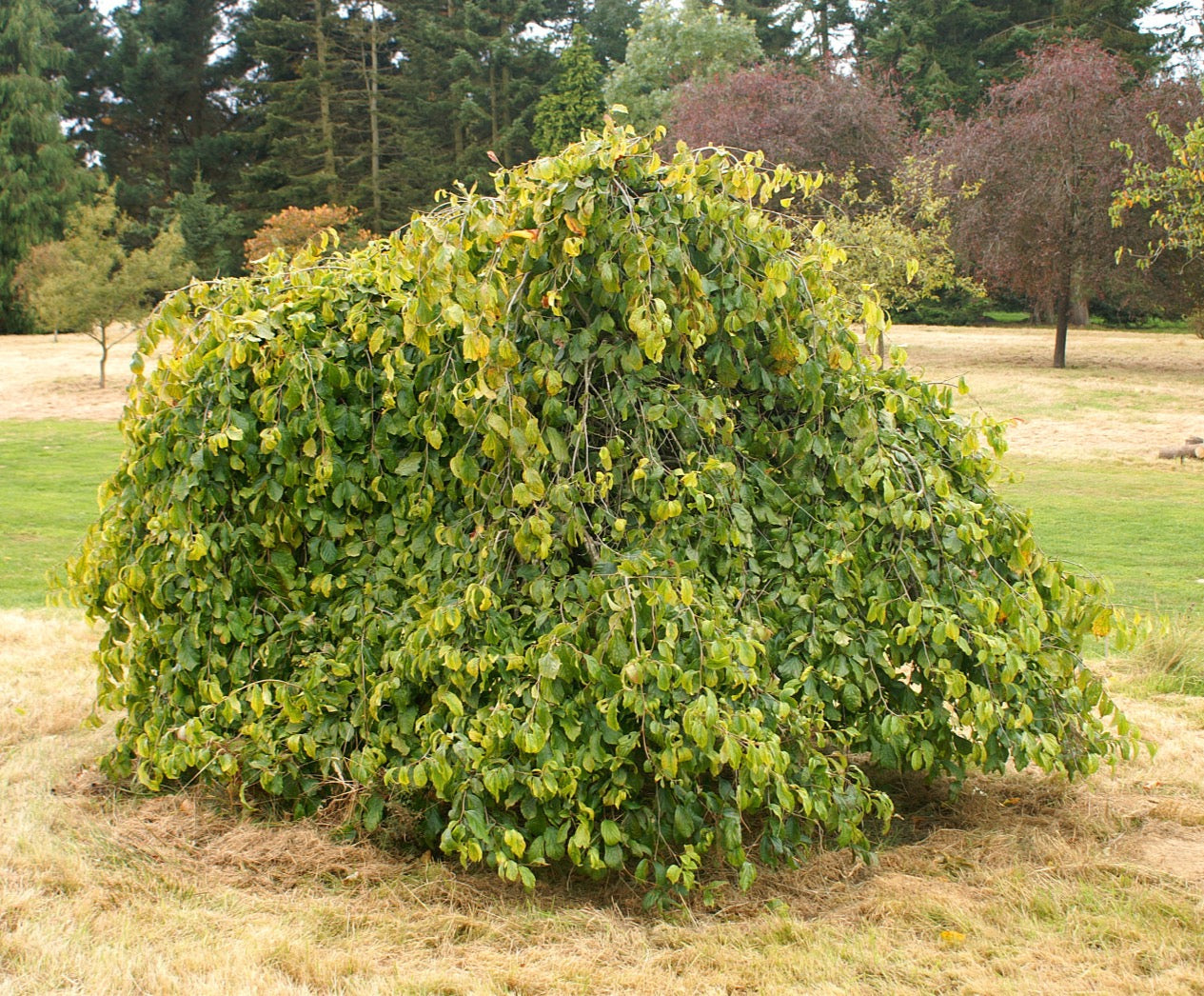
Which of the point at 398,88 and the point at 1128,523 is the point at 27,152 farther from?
the point at 1128,523

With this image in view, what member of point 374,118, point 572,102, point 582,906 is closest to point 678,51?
point 572,102

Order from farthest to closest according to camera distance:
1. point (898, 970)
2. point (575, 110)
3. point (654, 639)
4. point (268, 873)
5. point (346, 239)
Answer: point (575, 110)
point (346, 239)
point (268, 873)
point (654, 639)
point (898, 970)

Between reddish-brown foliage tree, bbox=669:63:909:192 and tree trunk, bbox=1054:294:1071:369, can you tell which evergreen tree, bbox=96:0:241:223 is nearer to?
reddish-brown foliage tree, bbox=669:63:909:192

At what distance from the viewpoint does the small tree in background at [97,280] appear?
23797 millimetres

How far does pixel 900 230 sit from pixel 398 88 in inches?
906

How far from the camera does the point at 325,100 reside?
37969 millimetres

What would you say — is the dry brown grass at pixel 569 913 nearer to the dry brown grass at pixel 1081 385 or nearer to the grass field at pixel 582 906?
the grass field at pixel 582 906

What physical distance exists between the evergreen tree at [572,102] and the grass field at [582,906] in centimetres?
3380

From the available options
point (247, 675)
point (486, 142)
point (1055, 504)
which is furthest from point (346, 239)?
point (247, 675)

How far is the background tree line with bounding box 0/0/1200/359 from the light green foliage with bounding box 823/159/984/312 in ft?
7.58

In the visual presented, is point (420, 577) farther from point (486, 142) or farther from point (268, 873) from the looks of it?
point (486, 142)

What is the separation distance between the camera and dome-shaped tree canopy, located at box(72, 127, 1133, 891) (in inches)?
126

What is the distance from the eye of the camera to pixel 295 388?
350 centimetres

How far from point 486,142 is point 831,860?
37871mm
